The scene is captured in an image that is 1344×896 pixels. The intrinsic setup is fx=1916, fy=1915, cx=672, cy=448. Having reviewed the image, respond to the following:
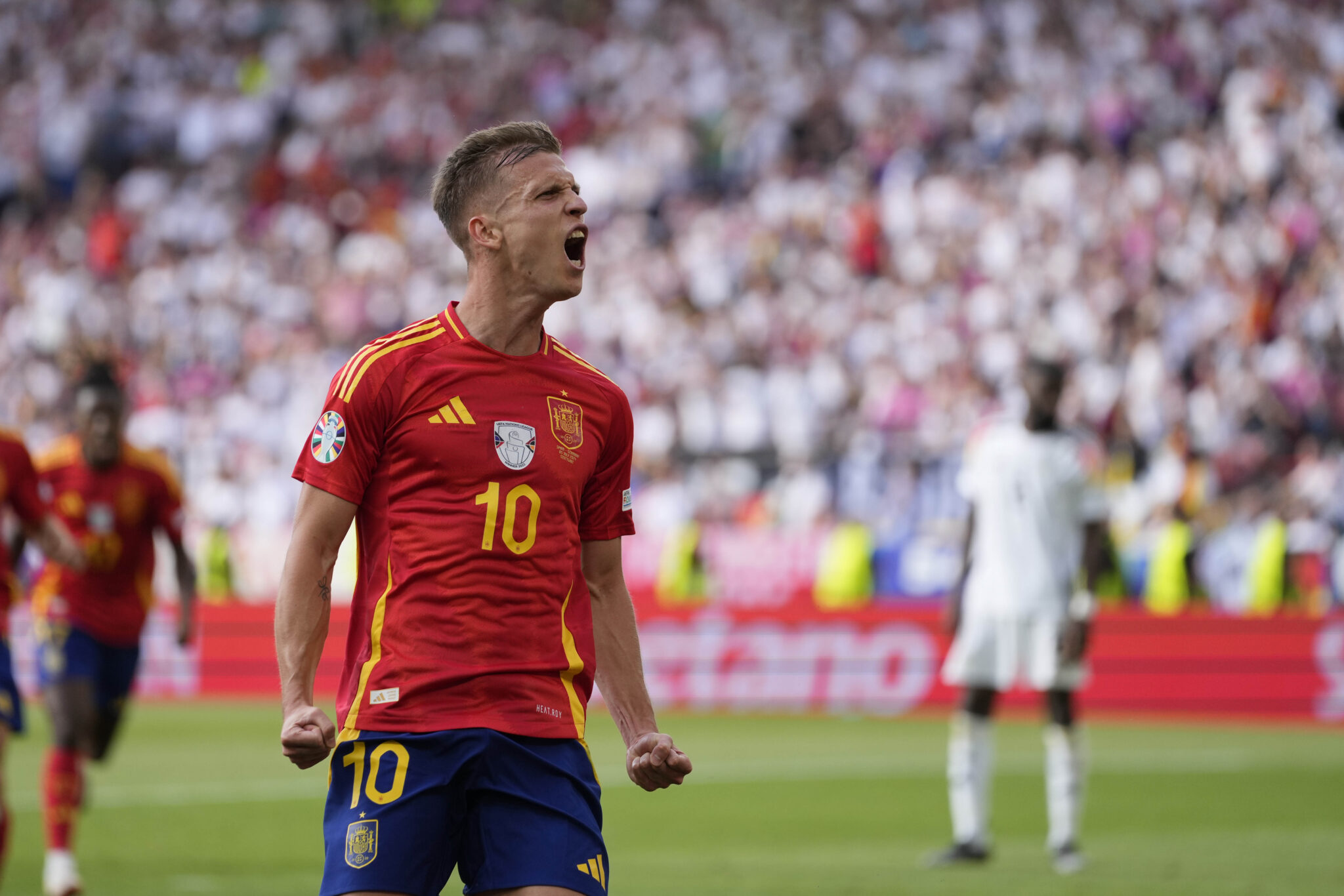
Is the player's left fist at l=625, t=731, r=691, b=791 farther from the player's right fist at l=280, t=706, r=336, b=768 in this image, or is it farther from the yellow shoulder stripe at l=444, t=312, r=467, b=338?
the yellow shoulder stripe at l=444, t=312, r=467, b=338

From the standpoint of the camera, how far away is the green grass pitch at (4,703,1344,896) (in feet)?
31.2

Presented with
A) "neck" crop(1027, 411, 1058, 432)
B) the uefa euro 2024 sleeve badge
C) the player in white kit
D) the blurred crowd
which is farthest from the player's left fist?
the blurred crowd

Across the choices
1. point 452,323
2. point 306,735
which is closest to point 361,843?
point 306,735

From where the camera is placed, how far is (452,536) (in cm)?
436

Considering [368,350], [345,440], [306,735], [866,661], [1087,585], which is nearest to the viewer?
[306,735]

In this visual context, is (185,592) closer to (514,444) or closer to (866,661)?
(514,444)

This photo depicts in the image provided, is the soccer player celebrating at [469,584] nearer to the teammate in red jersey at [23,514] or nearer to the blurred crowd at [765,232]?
the teammate in red jersey at [23,514]

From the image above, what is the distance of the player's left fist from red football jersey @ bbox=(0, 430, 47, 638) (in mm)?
4812

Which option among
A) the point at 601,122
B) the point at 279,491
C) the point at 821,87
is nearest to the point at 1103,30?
the point at 821,87

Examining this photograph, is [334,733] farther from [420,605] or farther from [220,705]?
[220,705]

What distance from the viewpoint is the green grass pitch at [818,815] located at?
950cm

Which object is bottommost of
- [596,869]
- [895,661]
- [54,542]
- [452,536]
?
[596,869]

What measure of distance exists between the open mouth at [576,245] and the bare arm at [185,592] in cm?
675

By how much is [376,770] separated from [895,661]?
1597cm
